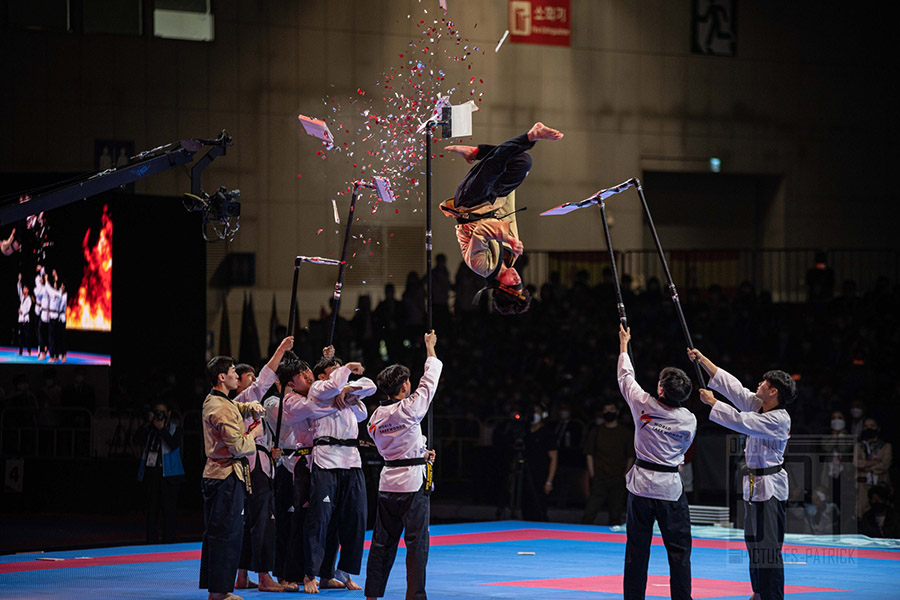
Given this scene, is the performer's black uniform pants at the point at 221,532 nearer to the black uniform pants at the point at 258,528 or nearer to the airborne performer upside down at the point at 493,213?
the black uniform pants at the point at 258,528

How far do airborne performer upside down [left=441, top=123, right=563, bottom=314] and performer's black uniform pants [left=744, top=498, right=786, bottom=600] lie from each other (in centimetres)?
231

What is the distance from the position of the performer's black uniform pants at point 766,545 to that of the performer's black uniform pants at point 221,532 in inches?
151

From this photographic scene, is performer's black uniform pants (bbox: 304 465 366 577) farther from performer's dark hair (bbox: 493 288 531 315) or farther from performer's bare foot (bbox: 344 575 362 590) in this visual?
performer's dark hair (bbox: 493 288 531 315)

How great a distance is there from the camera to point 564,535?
15414 millimetres

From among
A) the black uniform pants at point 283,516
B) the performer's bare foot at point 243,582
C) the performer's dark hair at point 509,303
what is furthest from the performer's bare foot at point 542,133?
the performer's bare foot at point 243,582

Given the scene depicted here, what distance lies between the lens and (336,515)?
1085 cm

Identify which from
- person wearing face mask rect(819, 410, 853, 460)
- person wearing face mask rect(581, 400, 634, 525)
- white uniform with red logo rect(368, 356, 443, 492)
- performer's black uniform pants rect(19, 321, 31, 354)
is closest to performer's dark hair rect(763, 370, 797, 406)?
white uniform with red logo rect(368, 356, 443, 492)

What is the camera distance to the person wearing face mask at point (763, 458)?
9.12m

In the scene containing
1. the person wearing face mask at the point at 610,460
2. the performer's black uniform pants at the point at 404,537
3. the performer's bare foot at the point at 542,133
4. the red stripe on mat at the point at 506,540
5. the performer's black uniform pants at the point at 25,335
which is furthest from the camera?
the person wearing face mask at the point at 610,460

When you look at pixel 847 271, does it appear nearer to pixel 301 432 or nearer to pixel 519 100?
pixel 519 100

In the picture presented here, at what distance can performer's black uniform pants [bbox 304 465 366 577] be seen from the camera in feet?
35.1

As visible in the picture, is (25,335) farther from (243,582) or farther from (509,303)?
(509,303)

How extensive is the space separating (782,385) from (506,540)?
6422 millimetres

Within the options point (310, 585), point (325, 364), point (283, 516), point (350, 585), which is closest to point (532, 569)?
point (350, 585)
